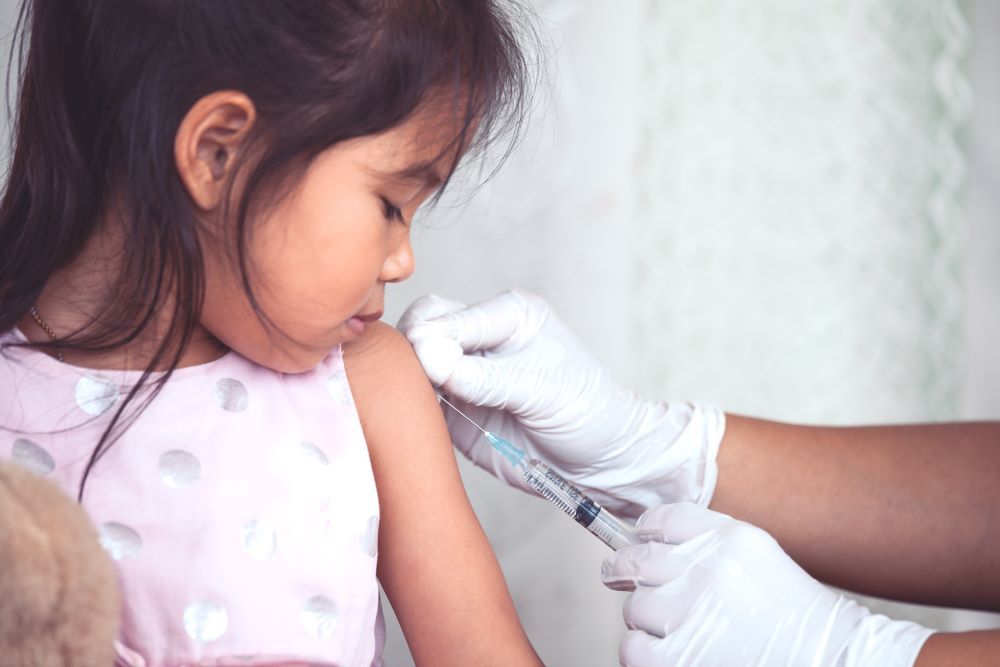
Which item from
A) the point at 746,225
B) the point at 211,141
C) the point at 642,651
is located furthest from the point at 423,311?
the point at 746,225

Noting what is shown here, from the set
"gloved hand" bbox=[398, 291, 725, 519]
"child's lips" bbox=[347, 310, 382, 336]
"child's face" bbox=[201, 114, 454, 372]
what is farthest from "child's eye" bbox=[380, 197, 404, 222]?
"gloved hand" bbox=[398, 291, 725, 519]

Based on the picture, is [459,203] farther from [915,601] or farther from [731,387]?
[915,601]

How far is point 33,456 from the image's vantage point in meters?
0.91

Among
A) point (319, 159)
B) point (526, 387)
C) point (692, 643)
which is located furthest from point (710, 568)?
point (319, 159)

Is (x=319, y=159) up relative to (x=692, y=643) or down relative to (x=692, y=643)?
up

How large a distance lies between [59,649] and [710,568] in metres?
0.71

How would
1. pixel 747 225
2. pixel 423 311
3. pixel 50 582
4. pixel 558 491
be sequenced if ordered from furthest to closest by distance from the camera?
pixel 747 225 < pixel 423 311 < pixel 558 491 < pixel 50 582

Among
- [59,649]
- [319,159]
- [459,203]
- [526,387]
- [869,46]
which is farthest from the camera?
[869,46]

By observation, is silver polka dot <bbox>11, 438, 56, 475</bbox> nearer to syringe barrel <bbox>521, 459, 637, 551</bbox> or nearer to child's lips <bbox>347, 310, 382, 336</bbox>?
child's lips <bbox>347, 310, 382, 336</bbox>

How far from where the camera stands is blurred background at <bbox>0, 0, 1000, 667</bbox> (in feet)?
6.23

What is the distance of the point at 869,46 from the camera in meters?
2.03

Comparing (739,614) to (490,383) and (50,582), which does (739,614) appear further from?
(50,582)

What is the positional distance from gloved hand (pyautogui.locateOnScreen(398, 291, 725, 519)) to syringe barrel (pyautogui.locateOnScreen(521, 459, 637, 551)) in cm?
12

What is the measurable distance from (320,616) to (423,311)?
428 millimetres
